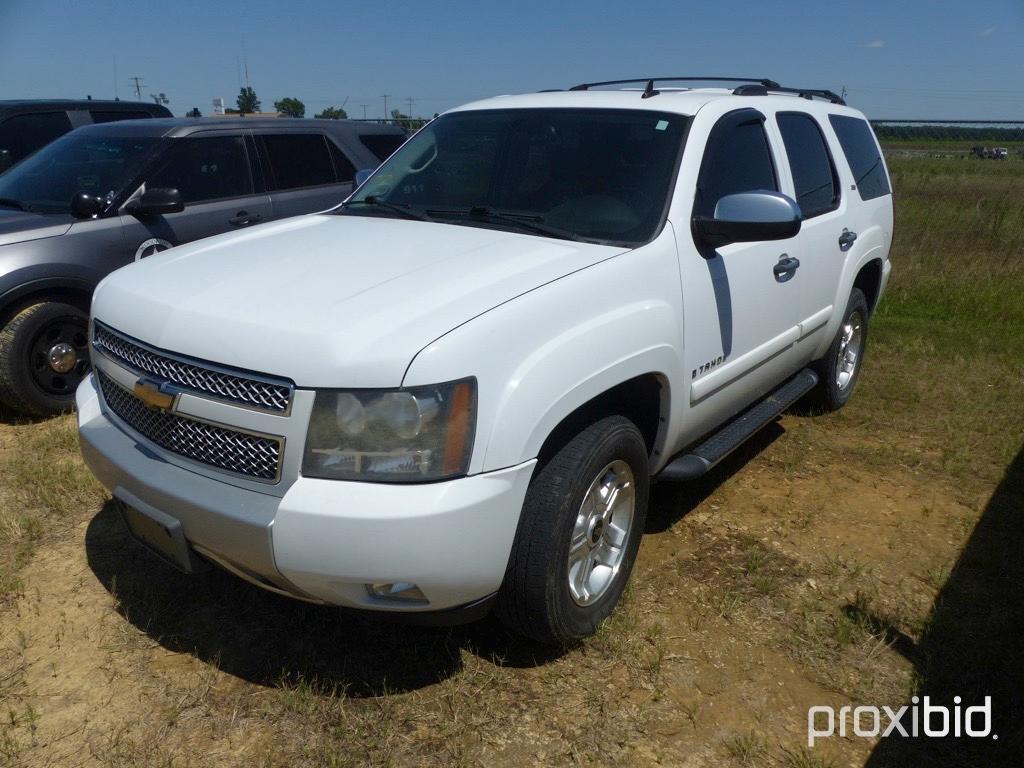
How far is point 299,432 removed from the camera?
2295 mm

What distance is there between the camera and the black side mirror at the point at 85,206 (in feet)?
17.0

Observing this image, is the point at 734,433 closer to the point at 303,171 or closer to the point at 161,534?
the point at 161,534

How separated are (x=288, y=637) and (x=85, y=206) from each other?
3.45 meters

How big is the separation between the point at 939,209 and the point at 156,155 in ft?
41.5

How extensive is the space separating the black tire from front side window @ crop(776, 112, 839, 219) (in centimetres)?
204

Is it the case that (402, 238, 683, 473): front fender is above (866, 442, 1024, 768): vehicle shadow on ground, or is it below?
above

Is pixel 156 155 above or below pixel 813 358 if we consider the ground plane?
above

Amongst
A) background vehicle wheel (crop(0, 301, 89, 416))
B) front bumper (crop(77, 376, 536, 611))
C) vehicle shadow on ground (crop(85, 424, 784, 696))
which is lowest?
vehicle shadow on ground (crop(85, 424, 784, 696))

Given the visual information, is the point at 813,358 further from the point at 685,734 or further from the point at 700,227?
the point at 685,734

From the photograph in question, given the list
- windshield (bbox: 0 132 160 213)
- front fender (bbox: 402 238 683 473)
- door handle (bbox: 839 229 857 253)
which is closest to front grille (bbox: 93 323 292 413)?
front fender (bbox: 402 238 683 473)

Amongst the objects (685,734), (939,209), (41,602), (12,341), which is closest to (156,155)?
(12,341)

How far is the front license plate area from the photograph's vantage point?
254cm

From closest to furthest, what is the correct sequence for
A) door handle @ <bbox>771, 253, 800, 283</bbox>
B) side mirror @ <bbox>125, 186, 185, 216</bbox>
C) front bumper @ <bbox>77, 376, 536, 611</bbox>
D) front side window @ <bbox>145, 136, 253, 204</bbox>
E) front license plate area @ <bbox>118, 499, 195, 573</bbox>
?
front bumper @ <bbox>77, 376, 536, 611</bbox> → front license plate area @ <bbox>118, 499, 195, 573</bbox> → door handle @ <bbox>771, 253, 800, 283</bbox> → side mirror @ <bbox>125, 186, 185, 216</bbox> → front side window @ <bbox>145, 136, 253, 204</bbox>

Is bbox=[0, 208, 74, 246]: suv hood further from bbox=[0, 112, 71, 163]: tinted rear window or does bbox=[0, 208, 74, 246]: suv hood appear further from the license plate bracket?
bbox=[0, 112, 71, 163]: tinted rear window
